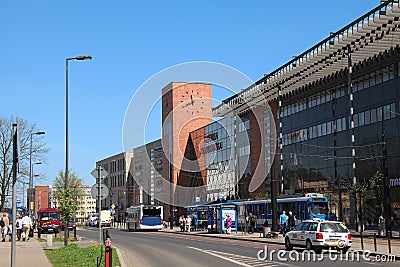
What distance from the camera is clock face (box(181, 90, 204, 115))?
111938 mm

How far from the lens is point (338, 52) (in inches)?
2188

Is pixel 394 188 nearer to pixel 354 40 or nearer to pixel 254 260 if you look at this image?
pixel 354 40

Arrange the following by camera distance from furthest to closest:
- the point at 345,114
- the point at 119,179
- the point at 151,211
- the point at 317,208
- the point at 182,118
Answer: the point at 119,179 → the point at 182,118 → the point at 151,211 → the point at 345,114 → the point at 317,208

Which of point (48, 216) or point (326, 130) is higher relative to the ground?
point (326, 130)

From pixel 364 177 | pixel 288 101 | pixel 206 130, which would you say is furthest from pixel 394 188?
pixel 206 130

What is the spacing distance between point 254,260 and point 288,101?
5374 centimetres

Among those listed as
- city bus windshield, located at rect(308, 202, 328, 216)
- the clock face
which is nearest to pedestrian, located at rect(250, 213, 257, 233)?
city bus windshield, located at rect(308, 202, 328, 216)

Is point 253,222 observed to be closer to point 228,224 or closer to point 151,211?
point 228,224

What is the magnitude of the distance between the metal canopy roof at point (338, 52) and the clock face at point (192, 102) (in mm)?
34136

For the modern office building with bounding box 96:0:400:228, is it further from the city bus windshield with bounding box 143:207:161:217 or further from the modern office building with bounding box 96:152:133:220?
the modern office building with bounding box 96:152:133:220

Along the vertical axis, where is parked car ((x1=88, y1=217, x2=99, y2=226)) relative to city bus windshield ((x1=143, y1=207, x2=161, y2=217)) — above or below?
below

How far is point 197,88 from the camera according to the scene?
4412 inches

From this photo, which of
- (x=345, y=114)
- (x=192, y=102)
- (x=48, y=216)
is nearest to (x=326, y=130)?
(x=345, y=114)

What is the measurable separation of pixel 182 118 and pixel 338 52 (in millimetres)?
59156
